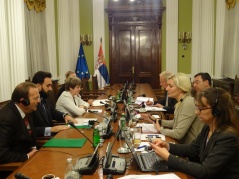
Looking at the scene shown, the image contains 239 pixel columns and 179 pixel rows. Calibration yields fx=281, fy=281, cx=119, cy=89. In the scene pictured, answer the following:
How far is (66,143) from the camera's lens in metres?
2.44

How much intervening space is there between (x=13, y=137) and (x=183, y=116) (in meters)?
1.55

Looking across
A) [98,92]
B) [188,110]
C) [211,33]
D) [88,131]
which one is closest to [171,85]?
[188,110]

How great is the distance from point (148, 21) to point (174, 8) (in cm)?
88

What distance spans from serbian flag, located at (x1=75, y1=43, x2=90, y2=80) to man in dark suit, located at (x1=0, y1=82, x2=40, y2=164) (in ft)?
19.7

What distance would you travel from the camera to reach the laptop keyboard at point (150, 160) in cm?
187

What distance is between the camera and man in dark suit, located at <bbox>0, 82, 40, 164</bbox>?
7.43 ft

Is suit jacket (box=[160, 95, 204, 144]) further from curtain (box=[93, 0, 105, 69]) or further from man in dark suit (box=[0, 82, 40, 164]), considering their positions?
curtain (box=[93, 0, 105, 69])

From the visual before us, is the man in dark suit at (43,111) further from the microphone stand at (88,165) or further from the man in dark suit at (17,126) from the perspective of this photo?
the microphone stand at (88,165)

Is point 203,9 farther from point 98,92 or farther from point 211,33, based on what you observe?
point 98,92

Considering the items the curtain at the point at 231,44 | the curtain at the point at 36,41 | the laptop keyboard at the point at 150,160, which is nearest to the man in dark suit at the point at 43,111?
the laptop keyboard at the point at 150,160

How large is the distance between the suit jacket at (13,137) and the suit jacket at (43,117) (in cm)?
62

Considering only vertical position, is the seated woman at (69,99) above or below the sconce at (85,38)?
below

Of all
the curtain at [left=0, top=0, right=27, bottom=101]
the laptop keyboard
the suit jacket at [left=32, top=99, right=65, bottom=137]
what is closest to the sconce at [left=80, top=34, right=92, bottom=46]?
the curtain at [left=0, top=0, right=27, bottom=101]

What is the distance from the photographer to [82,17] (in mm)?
8875
